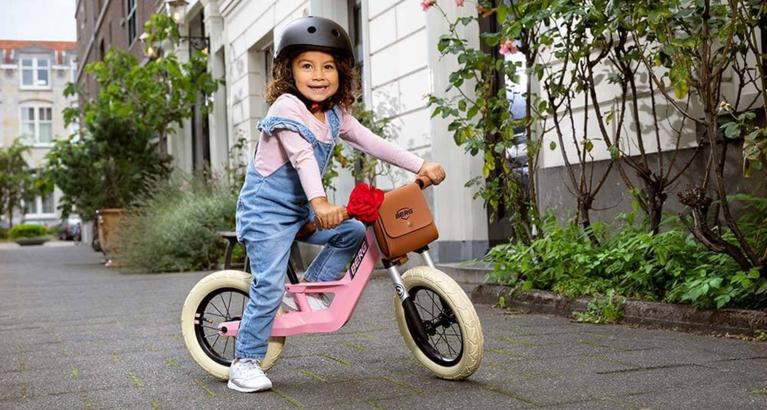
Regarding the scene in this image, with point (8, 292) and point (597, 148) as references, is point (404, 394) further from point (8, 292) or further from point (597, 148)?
point (8, 292)

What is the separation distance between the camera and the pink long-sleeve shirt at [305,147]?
3.64m

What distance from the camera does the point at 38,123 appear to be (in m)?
60.1

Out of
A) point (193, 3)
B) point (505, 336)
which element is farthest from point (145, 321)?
point (193, 3)

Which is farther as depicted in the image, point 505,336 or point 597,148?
point 597,148

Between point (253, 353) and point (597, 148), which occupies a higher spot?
point (597, 148)

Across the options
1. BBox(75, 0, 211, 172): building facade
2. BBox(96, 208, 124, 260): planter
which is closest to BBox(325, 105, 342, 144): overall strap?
BBox(75, 0, 211, 172): building facade

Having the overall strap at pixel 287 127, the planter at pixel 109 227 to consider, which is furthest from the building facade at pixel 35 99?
the overall strap at pixel 287 127

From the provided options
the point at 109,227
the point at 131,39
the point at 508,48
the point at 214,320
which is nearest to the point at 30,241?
the point at 131,39

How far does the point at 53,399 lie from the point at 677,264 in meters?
3.26

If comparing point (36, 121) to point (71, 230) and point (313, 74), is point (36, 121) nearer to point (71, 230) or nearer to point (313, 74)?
point (71, 230)

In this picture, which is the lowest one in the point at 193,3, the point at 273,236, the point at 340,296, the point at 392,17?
the point at 340,296

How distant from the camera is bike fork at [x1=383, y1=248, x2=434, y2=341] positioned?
3.87m

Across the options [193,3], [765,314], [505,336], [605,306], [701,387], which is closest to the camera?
[701,387]

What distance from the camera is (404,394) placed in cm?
364
